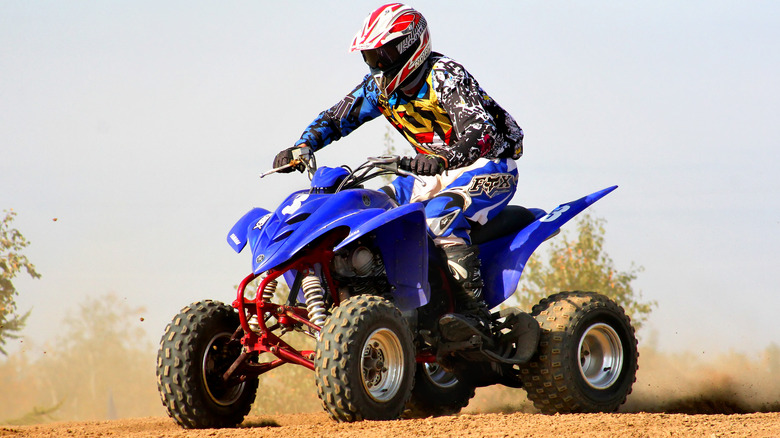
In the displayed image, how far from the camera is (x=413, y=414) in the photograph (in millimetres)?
7867

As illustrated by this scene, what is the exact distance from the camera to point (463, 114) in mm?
6883

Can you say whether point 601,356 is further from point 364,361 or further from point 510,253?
point 364,361

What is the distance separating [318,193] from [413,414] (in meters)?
2.43

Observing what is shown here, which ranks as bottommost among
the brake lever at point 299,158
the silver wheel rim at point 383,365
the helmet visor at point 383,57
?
the silver wheel rim at point 383,365

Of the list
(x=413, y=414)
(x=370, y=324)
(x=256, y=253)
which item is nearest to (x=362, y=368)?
(x=370, y=324)

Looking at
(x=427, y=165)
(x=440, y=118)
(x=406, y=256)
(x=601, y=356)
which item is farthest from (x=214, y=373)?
(x=601, y=356)

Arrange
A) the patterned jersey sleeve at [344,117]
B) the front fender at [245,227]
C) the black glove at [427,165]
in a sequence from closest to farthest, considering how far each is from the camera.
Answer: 1. the black glove at [427,165]
2. the front fender at [245,227]
3. the patterned jersey sleeve at [344,117]

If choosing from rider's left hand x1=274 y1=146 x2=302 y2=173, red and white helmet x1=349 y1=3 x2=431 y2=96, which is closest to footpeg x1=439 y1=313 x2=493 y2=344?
rider's left hand x1=274 y1=146 x2=302 y2=173

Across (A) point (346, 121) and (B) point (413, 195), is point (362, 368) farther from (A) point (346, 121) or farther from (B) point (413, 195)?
(A) point (346, 121)

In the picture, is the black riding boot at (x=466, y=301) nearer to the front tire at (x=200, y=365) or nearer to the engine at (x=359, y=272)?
the engine at (x=359, y=272)

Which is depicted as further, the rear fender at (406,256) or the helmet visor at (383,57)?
the helmet visor at (383,57)

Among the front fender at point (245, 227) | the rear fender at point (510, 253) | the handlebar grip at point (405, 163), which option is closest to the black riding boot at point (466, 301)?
the rear fender at point (510, 253)

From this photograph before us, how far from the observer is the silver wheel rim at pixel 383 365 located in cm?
583

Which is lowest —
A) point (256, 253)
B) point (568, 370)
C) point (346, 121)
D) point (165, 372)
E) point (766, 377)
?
point (766, 377)
